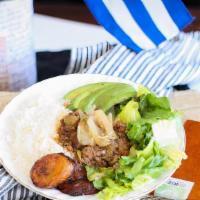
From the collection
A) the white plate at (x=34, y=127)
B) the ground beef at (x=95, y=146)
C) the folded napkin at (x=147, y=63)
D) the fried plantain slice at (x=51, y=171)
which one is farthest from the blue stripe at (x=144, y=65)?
the fried plantain slice at (x=51, y=171)

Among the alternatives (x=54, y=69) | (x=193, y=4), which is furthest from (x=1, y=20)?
(x=193, y=4)

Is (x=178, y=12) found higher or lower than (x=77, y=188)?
higher

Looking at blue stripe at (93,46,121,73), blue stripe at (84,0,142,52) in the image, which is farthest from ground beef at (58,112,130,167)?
blue stripe at (84,0,142,52)

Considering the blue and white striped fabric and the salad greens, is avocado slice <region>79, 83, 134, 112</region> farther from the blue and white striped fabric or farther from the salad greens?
the blue and white striped fabric

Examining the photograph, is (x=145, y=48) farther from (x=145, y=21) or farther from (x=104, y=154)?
(x=104, y=154)

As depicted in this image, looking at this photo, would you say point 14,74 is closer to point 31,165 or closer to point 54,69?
point 54,69

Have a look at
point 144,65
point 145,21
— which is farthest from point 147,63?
point 145,21
